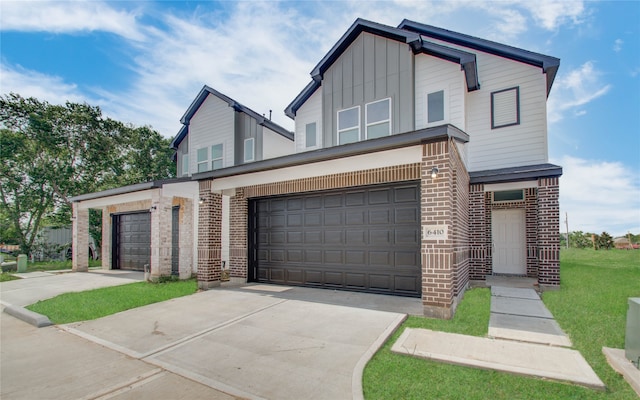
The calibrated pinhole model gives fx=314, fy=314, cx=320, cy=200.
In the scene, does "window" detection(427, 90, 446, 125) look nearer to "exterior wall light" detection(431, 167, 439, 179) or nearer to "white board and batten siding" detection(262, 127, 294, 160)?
"exterior wall light" detection(431, 167, 439, 179)

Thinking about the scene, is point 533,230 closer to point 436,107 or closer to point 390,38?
point 436,107

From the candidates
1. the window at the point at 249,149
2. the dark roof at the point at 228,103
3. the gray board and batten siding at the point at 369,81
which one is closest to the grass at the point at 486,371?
the gray board and batten siding at the point at 369,81

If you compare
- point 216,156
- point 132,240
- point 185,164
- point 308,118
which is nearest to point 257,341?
point 308,118

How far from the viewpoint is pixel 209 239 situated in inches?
372

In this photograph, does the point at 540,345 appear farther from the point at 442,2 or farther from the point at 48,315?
the point at 48,315

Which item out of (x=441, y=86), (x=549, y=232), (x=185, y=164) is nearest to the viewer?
(x=549, y=232)

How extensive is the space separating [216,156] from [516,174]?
1176cm

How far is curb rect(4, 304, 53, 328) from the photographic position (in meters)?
6.50

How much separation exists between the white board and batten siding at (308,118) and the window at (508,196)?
695 centimetres

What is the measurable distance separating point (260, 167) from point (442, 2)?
656cm

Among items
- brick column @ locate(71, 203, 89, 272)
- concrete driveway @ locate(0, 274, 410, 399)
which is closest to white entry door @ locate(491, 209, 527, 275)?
concrete driveway @ locate(0, 274, 410, 399)

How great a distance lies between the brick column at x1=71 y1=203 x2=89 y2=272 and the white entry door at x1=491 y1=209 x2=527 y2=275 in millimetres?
18209

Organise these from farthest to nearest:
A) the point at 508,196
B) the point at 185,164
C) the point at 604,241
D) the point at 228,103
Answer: the point at 604,241, the point at 185,164, the point at 228,103, the point at 508,196

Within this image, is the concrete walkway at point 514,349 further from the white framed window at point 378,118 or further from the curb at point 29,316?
the curb at point 29,316
